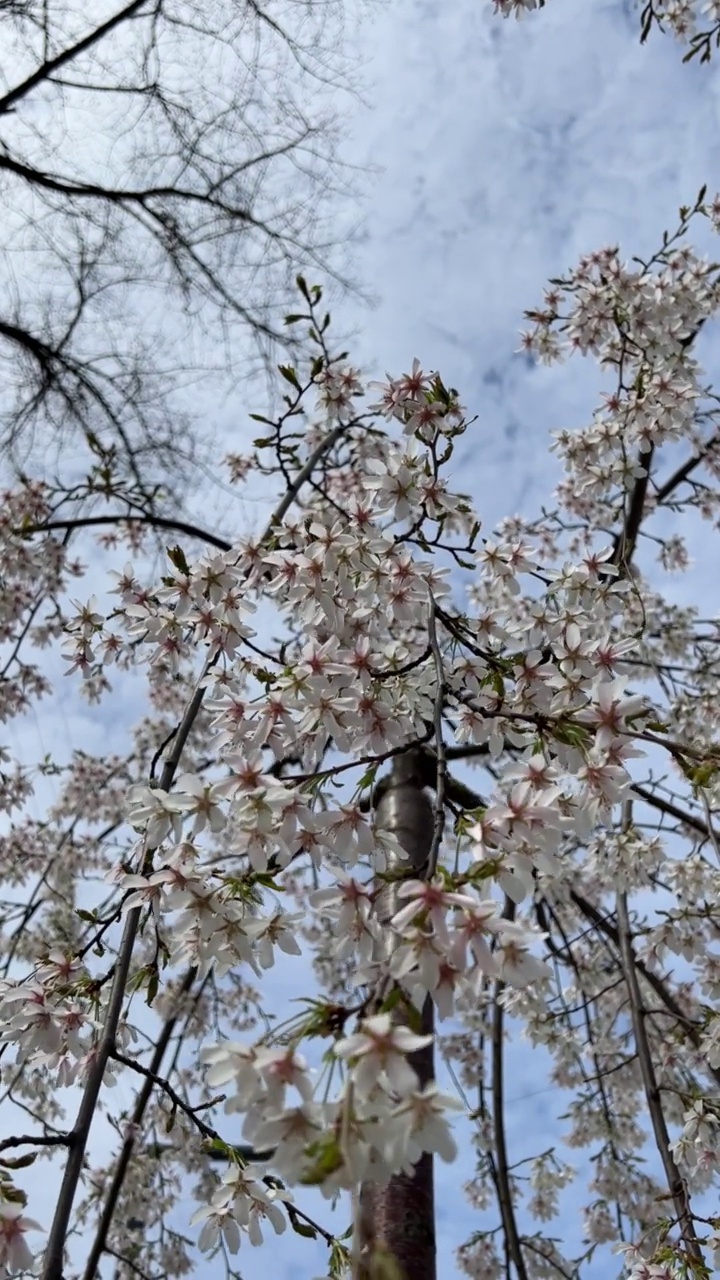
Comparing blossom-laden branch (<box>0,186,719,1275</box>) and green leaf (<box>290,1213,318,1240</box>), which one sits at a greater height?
blossom-laden branch (<box>0,186,719,1275</box>)

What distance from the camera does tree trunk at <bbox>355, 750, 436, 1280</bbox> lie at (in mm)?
687

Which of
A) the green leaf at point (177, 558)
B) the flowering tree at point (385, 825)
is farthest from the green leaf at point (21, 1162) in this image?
the green leaf at point (177, 558)

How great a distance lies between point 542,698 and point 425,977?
85 cm

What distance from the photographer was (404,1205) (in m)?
1.76

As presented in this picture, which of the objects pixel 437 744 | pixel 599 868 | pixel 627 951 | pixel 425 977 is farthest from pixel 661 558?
pixel 425 977

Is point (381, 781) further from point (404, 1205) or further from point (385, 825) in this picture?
point (404, 1205)

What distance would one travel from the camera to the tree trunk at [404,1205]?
687 mm

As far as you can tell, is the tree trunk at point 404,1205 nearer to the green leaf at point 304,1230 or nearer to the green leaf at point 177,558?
the green leaf at point 304,1230

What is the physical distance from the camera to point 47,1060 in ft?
4.63

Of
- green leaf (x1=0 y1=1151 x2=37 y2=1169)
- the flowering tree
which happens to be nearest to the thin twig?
the flowering tree

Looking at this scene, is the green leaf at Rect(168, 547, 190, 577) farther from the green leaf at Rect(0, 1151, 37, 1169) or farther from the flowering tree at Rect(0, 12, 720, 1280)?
the green leaf at Rect(0, 1151, 37, 1169)

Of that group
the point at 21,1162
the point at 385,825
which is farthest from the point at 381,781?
the point at 21,1162

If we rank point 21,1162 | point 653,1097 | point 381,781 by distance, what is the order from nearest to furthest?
1. point 21,1162
2. point 653,1097
3. point 381,781

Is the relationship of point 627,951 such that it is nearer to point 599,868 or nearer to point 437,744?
point 599,868
